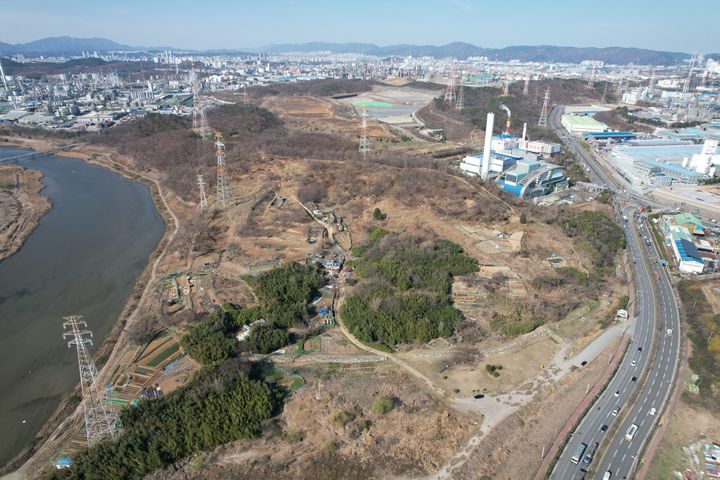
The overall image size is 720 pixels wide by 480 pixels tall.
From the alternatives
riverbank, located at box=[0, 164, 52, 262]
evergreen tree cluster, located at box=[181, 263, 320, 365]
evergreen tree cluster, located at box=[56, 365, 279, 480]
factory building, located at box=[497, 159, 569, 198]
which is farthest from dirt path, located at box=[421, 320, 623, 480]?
riverbank, located at box=[0, 164, 52, 262]

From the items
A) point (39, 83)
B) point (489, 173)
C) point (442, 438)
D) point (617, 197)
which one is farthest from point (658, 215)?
point (39, 83)

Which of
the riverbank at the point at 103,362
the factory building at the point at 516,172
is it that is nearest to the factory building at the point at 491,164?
the factory building at the point at 516,172

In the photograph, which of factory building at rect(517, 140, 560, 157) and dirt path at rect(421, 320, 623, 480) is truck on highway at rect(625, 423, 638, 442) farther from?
factory building at rect(517, 140, 560, 157)

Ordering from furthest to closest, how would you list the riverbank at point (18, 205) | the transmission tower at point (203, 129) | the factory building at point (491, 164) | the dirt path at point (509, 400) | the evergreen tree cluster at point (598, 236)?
the transmission tower at point (203, 129) < the factory building at point (491, 164) < the riverbank at point (18, 205) < the evergreen tree cluster at point (598, 236) < the dirt path at point (509, 400)

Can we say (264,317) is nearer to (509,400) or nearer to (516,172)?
(509,400)

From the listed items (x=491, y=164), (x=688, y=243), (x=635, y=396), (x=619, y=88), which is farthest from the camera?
(x=619, y=88)

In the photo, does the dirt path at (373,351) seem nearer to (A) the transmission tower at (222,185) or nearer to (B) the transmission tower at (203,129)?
(A) the transmission tower at (222,185)

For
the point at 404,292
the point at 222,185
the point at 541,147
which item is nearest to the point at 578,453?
the point at 404,292
